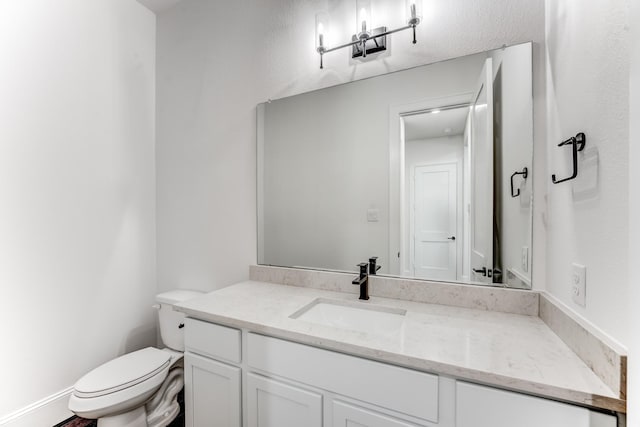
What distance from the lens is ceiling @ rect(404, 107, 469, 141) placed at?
1.28m

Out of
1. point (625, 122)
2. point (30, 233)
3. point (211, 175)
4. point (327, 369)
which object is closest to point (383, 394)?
point (327, 369)

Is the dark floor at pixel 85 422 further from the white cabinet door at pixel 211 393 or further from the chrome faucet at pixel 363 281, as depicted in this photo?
the chrome faucet at pixel 363 281

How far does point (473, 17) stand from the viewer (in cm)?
123

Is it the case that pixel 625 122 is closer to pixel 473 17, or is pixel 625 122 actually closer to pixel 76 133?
pixel 473 17

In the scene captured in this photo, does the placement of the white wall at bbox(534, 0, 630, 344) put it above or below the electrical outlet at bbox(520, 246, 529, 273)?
above

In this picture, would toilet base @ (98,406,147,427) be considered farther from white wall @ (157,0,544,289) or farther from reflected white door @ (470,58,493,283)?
reflected white door @ (470,58,493,283)

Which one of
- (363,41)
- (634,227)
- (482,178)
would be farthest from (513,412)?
(363,41)

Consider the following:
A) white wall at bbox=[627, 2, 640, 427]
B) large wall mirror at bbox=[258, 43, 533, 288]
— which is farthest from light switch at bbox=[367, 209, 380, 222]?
white wall at bbox=[627, 2, 640, 427]

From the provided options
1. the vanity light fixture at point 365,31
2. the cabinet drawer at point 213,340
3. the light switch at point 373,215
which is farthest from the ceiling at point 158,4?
the cabinet drawer at point 213,340

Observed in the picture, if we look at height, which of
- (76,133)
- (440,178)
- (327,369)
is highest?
(76,133)

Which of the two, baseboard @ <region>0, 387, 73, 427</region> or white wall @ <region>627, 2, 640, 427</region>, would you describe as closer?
white wall @ <region>627, 2, 640, 427</region>

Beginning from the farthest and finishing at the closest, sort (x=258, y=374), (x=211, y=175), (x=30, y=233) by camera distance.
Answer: (x=211, y=175) < (x=30, y=233) < (x=258, y=374)

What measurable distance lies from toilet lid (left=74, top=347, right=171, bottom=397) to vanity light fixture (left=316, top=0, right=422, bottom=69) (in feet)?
6.43

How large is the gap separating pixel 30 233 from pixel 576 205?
2513mm
